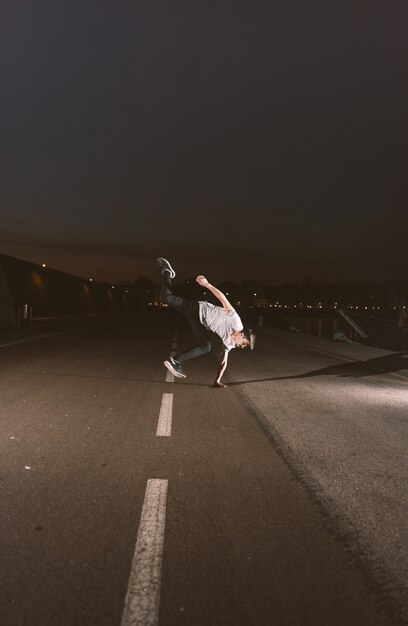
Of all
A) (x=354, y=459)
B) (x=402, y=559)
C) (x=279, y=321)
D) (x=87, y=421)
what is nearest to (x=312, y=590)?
(x=402, y=559)

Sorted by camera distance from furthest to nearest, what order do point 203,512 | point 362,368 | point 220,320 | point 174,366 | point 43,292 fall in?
point 43,292, point 362,368, point 174,366, point 220,320, point 203,512

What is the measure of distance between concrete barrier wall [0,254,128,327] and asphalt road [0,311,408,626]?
25247 mm

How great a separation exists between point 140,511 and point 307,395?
6476mm

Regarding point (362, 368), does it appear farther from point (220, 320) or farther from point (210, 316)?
point (210, 316)

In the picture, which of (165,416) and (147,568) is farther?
(165,416)

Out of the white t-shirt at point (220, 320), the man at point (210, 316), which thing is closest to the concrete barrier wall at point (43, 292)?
the man at point (210, 316)

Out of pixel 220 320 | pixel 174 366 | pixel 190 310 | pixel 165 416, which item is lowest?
pixel 165 416

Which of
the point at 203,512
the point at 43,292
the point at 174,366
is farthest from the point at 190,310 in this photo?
the point at 43,292

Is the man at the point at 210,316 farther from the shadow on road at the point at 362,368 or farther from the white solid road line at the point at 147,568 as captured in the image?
the white solid road line at the point at 147,568

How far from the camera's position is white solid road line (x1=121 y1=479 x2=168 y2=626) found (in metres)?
2.72

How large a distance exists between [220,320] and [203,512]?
232 inches

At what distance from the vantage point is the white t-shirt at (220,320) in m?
9.73

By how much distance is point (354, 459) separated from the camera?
5723 mm

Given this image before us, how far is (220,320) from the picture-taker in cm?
978
